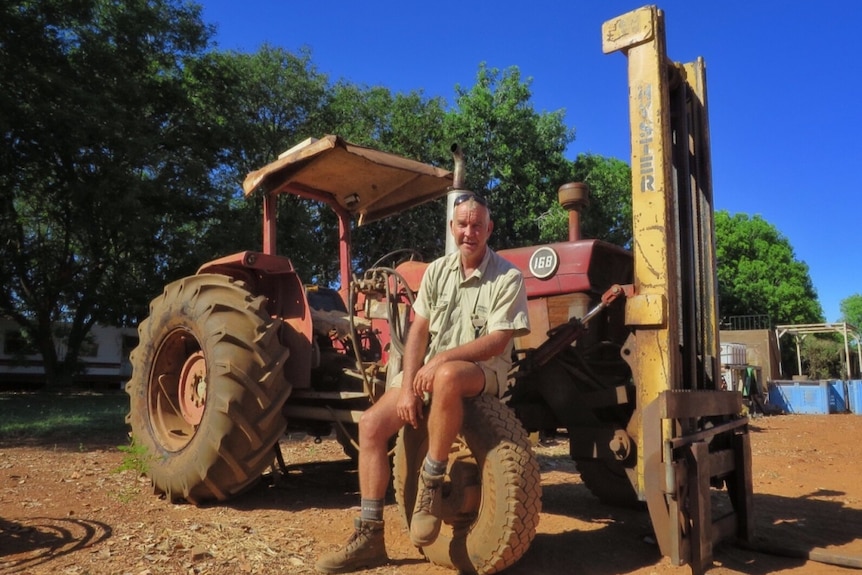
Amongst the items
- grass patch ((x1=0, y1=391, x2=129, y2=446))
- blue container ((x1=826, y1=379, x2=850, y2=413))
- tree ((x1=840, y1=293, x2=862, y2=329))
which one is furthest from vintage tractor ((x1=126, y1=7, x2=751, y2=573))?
tree ((x1=840, y1=293, x2=862, y2=329))

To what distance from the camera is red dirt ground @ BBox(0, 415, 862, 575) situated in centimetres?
325

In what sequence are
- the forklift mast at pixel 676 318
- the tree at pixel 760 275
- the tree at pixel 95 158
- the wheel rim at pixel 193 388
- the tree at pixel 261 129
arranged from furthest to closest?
the tree at pixel 760 275 → the tree at pixel 261 129 → the tree at pixel 95 158 → the wheel rim at pixel 193 388 → the forklift mast at pixel 676 318

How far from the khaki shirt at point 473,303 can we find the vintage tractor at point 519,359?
35cm

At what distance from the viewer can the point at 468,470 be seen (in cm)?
314

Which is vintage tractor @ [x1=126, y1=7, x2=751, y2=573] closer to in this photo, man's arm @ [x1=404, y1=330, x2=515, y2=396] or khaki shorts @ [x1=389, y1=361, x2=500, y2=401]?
khaki shorts @ [x1=389, y1=361, x2=500, y2=401]

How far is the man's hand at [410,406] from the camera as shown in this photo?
3133 mm

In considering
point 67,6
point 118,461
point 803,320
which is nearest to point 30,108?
point 67,6

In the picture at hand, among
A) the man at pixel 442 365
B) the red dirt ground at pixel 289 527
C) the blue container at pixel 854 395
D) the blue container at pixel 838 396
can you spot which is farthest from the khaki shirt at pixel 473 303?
the blue container at pixel 854 395

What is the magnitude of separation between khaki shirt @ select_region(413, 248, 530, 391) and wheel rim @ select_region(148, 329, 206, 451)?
2.36m

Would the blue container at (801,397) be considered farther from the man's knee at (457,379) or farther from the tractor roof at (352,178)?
the man's knee at (457,379)

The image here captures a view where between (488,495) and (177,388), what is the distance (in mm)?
3133

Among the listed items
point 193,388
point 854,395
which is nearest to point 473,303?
point 193,388

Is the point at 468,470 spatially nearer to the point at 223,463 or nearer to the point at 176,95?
the point at 223,463

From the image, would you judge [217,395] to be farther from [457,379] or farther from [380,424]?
[457,379]
